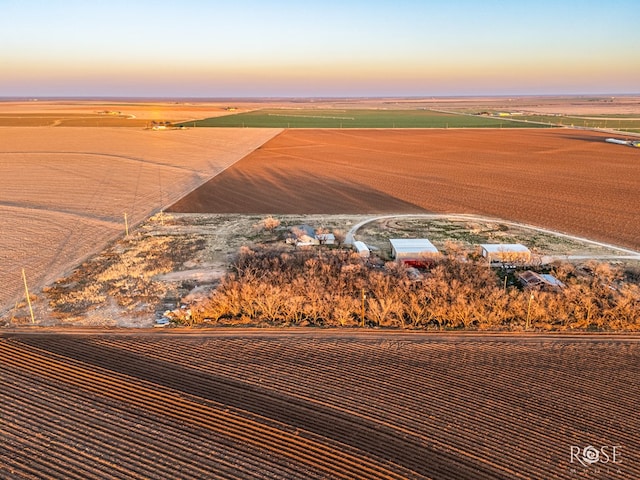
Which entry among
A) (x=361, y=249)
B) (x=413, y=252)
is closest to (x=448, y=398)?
(x=413, y=252)

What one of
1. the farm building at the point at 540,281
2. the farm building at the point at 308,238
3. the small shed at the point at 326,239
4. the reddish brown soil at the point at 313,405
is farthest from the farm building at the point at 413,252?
the reddish brown soil at the point at 313,405

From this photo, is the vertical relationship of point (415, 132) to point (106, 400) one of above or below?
above

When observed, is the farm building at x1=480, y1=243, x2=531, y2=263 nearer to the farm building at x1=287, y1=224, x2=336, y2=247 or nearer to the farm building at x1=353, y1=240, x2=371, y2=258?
the farm building at x1=353, y1=240, x2=371, y2=258

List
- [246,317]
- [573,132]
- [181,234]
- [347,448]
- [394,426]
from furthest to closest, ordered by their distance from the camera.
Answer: [573,132], [181,234], [246,317], [394,426], [347,448]

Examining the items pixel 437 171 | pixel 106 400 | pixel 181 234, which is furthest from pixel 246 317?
pixel 437 171

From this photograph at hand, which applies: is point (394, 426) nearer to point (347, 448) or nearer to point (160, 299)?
point (347, 448)

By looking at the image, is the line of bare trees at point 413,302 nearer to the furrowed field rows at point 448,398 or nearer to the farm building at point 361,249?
the furrowed field rows at point 448,398

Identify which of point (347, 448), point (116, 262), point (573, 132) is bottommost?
point (347, 448)
